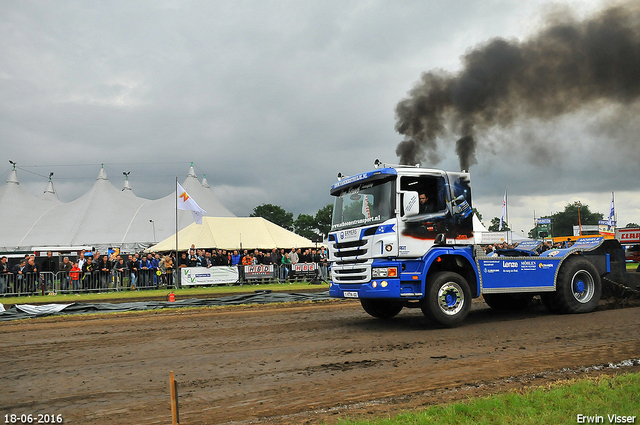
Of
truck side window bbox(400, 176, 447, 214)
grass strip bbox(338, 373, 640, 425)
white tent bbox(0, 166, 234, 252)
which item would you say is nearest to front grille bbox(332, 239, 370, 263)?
truck side window bbox(400, 176, 447, 214)

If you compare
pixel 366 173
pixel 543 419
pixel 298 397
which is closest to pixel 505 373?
pixel 543 419

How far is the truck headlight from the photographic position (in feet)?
29.4

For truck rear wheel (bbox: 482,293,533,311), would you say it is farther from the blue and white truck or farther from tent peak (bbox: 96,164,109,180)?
tent peak (bbox: 96,164,109,180)

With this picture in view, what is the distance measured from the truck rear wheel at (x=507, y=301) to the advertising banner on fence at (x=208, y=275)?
14803mm

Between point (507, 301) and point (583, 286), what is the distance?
169cm

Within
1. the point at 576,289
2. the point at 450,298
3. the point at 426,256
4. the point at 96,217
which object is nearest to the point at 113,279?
the point at 426,256

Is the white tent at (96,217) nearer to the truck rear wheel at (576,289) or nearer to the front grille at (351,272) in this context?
the front grille at (351,272)

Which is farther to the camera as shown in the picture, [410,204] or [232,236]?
[232,236]

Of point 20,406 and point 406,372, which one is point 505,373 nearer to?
point 406,372

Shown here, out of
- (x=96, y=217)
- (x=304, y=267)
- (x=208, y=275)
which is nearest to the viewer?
(x=208, y=275)

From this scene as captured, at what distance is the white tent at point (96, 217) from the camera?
42125mm

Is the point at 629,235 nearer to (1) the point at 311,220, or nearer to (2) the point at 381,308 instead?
(2) the point at 381,308

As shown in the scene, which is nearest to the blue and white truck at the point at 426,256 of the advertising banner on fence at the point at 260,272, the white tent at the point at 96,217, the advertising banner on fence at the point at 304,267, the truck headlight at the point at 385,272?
the truck headlight at the point at 385,272

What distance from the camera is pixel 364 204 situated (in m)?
9.66
